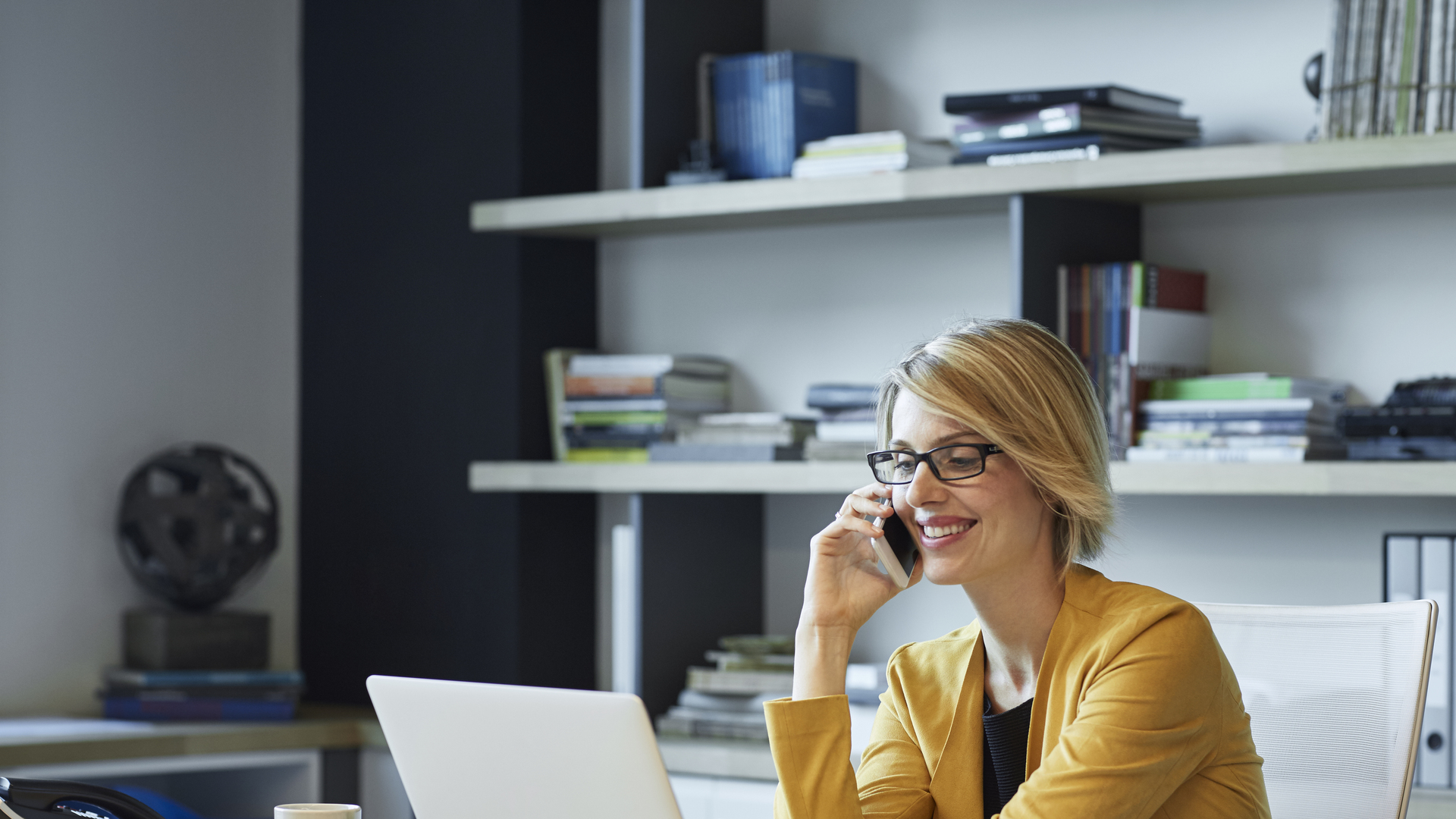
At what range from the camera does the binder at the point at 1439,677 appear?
7.99 feet

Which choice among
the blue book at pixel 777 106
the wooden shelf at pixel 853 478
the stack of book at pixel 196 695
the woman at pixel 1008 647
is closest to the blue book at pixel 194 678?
the stack of book at pixel 196 695

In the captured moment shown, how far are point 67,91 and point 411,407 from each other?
938 millimetres

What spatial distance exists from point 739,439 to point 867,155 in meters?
0.57

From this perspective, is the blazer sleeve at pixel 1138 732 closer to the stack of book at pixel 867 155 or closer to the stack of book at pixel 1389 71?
the stack of book at pixel 1389 71

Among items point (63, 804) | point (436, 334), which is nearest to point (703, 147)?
point (436, 334)

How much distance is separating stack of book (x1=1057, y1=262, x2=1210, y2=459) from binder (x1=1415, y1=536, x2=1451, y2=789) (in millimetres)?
484

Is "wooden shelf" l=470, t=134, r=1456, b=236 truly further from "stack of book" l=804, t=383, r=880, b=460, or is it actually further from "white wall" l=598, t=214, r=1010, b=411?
"stack of book" l=804, t=383, r=880, b=460

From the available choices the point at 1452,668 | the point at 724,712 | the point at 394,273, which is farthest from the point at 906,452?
the point at 394,273

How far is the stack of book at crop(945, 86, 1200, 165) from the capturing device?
2.65 m

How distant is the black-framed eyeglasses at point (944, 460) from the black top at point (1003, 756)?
26 centimetres

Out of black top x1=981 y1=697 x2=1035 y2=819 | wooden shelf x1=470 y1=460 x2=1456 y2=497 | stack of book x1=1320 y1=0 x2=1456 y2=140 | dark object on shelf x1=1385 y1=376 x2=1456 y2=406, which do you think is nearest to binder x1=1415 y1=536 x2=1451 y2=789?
wooden shelf x1=470 y1=460 x2=1456 y2=497

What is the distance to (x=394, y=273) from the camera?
3418 millimetres

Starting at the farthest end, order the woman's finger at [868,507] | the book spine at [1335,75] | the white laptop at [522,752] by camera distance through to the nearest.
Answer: the book spine at [1335,75], the woman's finger at [868,507], the white laptop at [522,752]

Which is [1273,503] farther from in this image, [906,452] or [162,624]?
[162,624]
